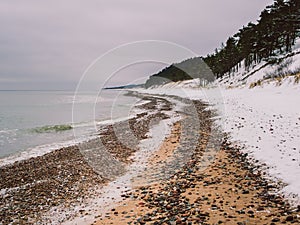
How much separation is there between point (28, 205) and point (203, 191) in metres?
6.48

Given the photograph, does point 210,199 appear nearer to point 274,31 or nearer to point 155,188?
point 155,188

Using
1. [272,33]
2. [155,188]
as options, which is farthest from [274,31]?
[155,188]

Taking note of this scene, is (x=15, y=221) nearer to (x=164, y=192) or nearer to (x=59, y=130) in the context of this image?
(x=164, y=192)

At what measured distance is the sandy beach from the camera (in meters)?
6.81

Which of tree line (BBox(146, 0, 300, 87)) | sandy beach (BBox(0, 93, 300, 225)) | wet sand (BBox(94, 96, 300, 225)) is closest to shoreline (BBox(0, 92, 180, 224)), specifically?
sandy beach (BBox(0, 93, 300, 225))

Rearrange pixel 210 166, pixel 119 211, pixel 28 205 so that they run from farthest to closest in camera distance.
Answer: pixel 210 166
pixel 28 205
pixel 119 211

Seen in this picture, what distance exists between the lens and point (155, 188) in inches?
374

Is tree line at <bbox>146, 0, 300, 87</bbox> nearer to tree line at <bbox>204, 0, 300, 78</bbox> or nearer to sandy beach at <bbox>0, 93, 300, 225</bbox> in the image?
tree line at <bbox>204, 0, 300, 78</bbox>

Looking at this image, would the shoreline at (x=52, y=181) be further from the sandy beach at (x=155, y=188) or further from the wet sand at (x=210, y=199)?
the wet sand at (x=210, y=199)

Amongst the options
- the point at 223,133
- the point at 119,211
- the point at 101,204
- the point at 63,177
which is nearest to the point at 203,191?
the point at 119,211

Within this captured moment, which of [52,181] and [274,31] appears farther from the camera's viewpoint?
[274,31]

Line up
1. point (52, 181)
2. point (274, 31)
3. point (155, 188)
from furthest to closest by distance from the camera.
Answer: point (274, 31) < point (52, 181) < point (155, 188)

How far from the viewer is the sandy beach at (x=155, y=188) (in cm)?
681

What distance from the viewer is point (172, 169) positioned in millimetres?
11562
